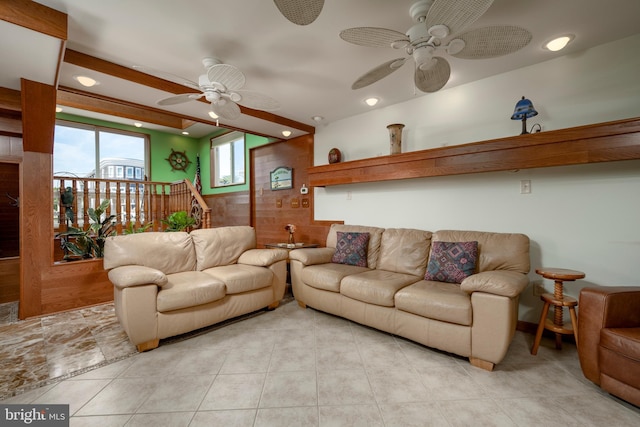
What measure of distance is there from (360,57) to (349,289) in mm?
2123

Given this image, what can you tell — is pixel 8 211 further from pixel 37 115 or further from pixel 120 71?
pixel 120 71

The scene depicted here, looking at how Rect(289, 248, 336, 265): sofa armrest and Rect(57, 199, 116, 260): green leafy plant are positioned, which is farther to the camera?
Rect(57, 199, 116, 260): green leafy plant

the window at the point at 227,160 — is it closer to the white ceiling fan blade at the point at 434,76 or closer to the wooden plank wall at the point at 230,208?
the wooden plank wall at the point at 230,208

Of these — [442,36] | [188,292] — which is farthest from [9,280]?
[442,36]

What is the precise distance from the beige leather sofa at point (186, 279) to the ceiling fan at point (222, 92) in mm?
1386

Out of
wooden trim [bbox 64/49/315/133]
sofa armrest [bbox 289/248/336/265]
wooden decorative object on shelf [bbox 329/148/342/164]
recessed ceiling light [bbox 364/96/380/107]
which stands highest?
recessed ceiling light [bbox 364/96/380/107]

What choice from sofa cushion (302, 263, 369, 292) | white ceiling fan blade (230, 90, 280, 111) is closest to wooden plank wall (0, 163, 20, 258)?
white ceiling fan blade (230, 90, 280, 111)

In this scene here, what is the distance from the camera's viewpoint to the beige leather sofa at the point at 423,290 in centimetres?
195

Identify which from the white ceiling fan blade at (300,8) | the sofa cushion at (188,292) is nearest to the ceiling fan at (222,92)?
the white ceiling fan blade at (300,8)

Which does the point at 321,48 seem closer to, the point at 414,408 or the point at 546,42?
the point at 546,42

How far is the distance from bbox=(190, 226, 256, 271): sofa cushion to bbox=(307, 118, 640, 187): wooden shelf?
67.5 inches

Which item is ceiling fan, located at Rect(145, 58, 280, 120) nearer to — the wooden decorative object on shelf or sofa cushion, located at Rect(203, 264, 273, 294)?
the wooden decorative object on shelf

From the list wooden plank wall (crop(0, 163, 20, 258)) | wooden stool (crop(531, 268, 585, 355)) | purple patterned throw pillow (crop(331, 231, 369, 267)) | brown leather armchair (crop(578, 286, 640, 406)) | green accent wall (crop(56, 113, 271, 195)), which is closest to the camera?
brown leather armchair (crop(578, 286, 640, 406))

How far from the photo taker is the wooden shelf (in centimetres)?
200
